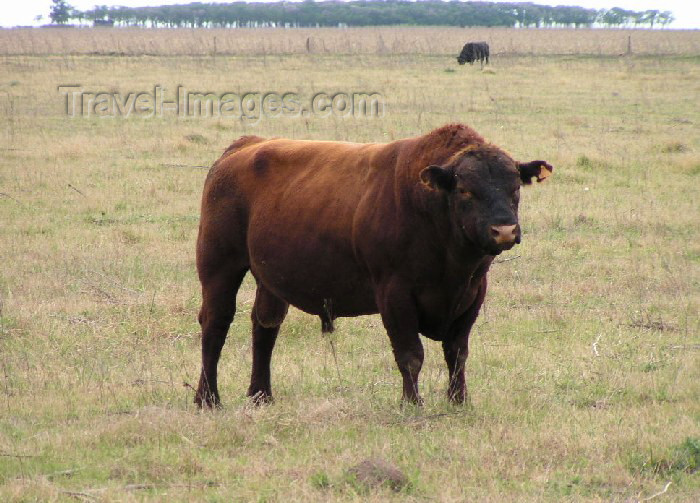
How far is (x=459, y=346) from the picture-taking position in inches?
226

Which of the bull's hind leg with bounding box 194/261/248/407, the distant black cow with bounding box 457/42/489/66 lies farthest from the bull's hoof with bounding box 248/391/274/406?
the distant black cow with bounding box 457/42/489/66

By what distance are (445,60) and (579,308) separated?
1238 inches

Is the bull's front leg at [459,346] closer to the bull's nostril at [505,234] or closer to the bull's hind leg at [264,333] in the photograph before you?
the bull's nostril at [505,234]

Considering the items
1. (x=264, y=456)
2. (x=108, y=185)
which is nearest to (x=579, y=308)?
(x=264, y=456)

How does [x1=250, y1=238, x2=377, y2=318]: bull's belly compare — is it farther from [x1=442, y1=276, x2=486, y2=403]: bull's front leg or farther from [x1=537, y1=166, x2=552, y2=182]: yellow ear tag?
[x1=537, y1=166, x2=552, y2=182]: yellow ear tag

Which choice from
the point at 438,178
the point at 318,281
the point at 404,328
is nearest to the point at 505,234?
the point at 438,178

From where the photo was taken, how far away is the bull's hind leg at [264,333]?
6.53m

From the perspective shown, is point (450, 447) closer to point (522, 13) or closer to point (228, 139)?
point (228, 139)

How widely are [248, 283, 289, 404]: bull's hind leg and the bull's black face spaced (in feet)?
5.61

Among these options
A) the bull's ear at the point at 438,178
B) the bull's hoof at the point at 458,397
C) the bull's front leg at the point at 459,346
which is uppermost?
the bull's ear at the point at 438,178

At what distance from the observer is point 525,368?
270 inches

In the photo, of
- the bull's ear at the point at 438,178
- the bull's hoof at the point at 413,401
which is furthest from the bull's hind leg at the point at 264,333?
the bull's ear at the point at 438,178

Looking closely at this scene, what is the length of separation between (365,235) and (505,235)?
0.95 metres

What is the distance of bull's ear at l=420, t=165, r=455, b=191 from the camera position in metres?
5.24
